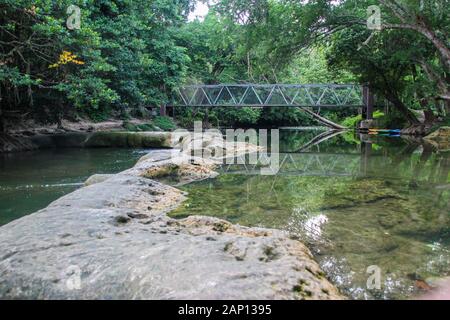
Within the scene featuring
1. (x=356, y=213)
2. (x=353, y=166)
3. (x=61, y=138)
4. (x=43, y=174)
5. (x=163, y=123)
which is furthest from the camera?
(x=163, y=123)

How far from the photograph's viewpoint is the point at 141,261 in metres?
2.16

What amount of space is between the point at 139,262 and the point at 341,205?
311 cm

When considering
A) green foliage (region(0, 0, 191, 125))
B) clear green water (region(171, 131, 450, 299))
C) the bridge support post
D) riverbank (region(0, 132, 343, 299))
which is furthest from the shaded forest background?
riverbank (region(0, 132, 343, 299))

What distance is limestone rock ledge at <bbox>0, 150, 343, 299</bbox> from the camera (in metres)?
1.91

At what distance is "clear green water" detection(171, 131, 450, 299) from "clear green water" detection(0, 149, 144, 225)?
1.91 meters

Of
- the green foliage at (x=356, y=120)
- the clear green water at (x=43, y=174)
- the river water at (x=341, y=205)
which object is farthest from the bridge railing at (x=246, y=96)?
the river water at (x=341, y=205)

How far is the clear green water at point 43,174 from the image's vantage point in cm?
484

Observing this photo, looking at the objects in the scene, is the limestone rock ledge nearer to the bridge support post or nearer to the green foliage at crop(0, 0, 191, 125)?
the green foliage at crop(0, 0, 191, 125)

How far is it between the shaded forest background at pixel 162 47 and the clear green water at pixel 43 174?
4.75 feet

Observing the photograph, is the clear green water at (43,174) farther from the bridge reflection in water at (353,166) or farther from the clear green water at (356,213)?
the bridge reflection in water at (353,166)

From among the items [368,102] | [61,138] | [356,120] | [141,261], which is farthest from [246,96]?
[141,261]

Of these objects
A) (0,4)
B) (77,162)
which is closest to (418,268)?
(77,162)

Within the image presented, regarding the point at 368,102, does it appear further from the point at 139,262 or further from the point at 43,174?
the point at 139,262
